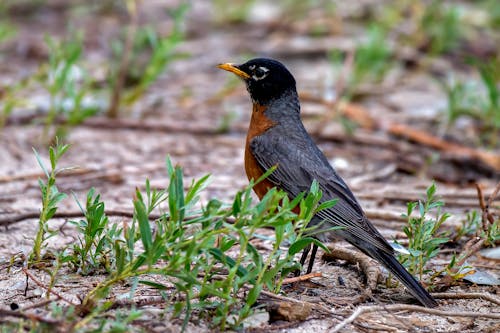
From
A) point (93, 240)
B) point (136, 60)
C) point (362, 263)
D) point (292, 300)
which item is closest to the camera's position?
point (292, 300)

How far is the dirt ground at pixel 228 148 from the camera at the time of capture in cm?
378

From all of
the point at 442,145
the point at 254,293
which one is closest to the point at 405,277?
the point at 254,293

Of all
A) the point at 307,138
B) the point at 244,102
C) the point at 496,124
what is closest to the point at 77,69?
the point at 244,102

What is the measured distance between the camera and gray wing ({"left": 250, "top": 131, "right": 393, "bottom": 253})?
441cm

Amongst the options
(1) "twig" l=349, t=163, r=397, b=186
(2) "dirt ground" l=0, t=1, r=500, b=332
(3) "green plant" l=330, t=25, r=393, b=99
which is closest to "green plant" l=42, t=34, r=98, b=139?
(2) "dirt ground" l=0, t=1, r=500, b=332

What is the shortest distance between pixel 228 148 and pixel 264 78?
166 cm

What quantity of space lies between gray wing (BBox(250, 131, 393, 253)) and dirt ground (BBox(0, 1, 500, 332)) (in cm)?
29

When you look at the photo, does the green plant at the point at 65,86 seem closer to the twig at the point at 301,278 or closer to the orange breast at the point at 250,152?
the orange breast at the point at 250,152

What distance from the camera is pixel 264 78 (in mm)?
5457

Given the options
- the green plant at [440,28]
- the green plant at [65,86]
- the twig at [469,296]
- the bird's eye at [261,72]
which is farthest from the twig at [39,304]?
the green plant at [440,28]

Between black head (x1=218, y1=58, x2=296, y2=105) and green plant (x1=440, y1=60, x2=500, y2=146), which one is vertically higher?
black head (x1=218, y1=58, x2=296, y2=105)

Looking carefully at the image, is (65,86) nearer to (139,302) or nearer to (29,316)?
(139,302)

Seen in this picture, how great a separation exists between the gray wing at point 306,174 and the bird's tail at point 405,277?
0.22 metres

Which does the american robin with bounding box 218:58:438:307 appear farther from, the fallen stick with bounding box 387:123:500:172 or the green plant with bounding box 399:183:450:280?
the fallen stick with bounding box 387:123:500:172
